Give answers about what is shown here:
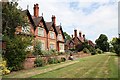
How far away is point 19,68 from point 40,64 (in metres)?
4.87

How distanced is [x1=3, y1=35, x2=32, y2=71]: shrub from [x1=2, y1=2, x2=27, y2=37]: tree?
132 centimetres

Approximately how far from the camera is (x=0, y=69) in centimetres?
1722

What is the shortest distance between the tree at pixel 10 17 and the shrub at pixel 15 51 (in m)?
1.32

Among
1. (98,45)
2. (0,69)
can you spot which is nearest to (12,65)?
(0,69)

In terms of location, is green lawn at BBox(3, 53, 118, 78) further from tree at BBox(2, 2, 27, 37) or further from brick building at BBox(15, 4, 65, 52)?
brick building at BBox(15, 4, 65, 52)

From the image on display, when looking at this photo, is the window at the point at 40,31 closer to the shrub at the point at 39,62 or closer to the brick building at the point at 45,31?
the brick building at the point at 45,31

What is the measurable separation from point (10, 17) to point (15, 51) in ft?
12.5

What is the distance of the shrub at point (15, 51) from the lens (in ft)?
67.4

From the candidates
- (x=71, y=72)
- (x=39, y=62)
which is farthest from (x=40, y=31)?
(x=71, y=72)

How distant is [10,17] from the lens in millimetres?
21781

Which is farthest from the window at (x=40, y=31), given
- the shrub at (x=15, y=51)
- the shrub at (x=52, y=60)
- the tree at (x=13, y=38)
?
the shrub at (x=15, y=51)

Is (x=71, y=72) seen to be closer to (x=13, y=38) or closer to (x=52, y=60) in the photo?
(x=13, y=38)

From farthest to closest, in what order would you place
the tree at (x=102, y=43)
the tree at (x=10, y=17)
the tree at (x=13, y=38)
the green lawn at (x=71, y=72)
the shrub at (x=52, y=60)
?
the tree at (x=102, y=43)
the shrub at (x=52, y=60)
the tree at (x=10, y=17)
the tree at (x=13, y=38)
the green lawn at (x=71, y=72)

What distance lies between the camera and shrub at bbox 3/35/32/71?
20.5 m
